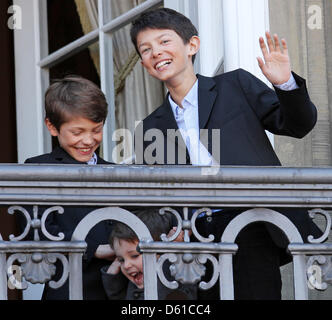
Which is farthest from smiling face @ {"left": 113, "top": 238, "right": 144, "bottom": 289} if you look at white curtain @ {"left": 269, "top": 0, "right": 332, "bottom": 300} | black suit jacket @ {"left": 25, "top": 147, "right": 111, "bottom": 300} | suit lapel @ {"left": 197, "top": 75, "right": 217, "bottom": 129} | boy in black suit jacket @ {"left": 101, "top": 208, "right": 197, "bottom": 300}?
white curtain @ {"left": 269, "top": 0, "right": 332, "bottom": 300}

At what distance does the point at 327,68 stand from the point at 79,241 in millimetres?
1887

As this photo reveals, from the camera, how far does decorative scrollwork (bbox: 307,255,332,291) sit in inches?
166

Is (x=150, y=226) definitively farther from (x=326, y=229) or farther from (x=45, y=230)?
(x=326, y=229)

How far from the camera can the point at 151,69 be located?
196 inches

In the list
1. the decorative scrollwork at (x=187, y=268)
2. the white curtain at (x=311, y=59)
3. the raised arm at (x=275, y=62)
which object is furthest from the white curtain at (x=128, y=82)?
the decorative scrollwork at (x=187, y=268)

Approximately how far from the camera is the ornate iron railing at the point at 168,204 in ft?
13.6

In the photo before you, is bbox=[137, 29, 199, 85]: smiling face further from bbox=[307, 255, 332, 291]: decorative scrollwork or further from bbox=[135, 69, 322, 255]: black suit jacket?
bbox=[307, 255, 332, 291]: decorative scrollwork

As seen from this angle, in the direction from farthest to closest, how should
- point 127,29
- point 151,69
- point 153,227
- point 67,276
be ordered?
point 127,29 → point 151,69 → point 153,227 → point 67,276

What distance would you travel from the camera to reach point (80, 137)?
4957 millimetres

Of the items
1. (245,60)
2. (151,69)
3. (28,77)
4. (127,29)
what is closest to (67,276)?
(151,69)

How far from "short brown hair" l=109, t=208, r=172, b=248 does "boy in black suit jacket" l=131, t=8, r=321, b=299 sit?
18 centimetres

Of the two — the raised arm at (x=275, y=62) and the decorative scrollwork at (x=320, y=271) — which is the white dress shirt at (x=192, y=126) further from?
the decorative scrollwork at (x=320, y=271)

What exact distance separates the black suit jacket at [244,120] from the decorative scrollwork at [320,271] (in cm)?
22

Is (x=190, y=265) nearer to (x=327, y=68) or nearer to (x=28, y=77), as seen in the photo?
(x=327, y=68)
